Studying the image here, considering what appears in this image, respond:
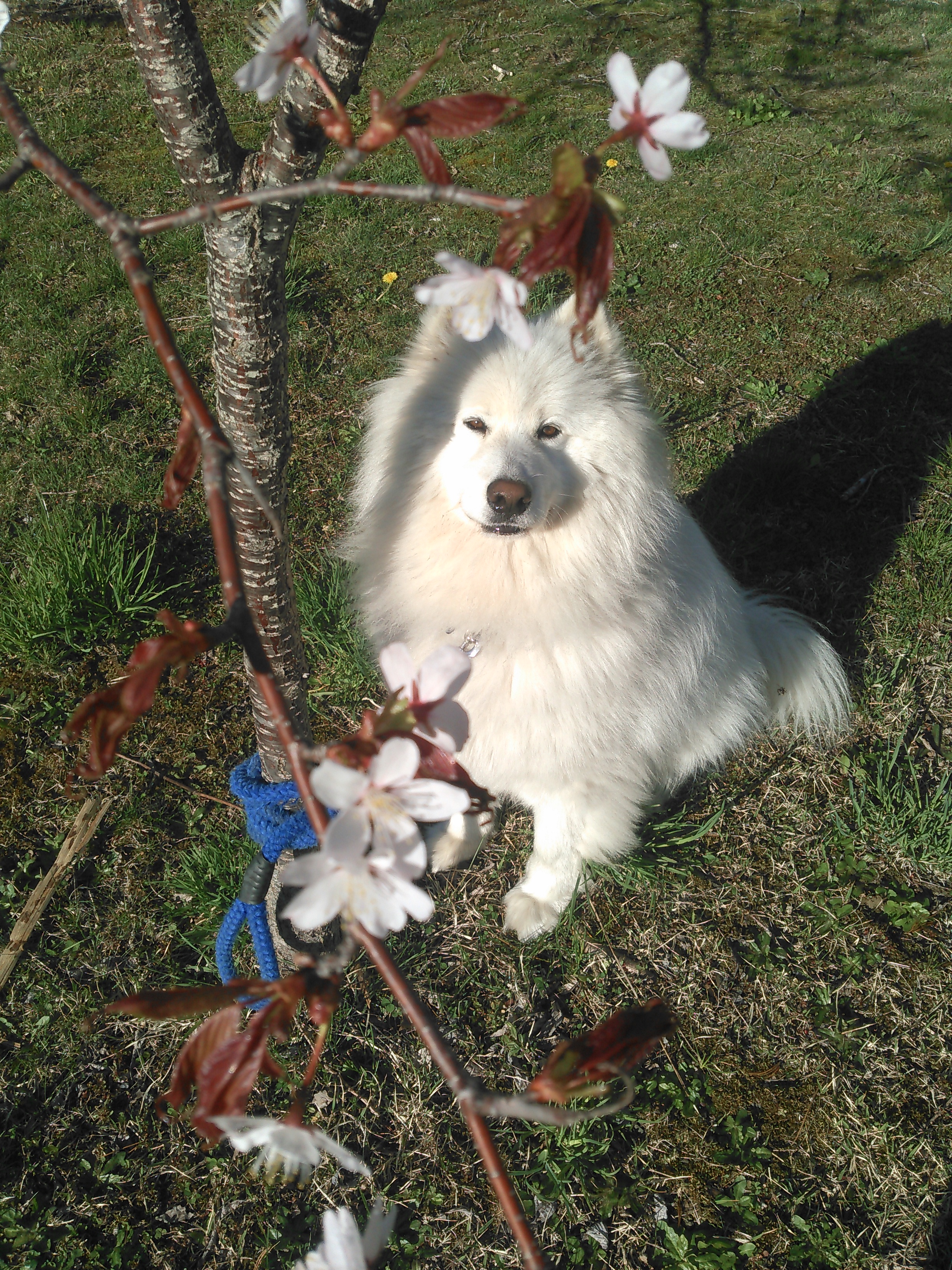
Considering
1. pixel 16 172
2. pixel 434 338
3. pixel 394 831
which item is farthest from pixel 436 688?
pixel 434 338

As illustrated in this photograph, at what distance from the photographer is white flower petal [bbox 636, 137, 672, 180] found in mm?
568

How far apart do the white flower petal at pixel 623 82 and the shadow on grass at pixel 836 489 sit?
8.91 feet

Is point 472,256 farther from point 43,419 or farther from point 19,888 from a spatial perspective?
point 19,888

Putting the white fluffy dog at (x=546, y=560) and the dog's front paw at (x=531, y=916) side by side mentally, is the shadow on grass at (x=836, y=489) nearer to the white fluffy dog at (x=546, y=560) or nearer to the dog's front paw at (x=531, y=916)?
the white fluffy dog at (x=546, y=560)

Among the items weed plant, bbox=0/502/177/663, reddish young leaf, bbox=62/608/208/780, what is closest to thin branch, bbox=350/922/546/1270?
reddish young leaf, bbox=62/608/208/780

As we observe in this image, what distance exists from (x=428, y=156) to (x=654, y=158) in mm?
167

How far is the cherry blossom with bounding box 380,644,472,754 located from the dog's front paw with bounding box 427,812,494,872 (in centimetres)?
179

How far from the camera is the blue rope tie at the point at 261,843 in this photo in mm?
1675

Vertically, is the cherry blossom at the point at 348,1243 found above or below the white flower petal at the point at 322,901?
below

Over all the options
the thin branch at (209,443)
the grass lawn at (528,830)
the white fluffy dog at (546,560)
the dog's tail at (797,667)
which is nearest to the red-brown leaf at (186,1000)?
the thin branch at (209,443)

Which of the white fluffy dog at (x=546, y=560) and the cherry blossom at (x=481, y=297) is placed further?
the white fluffy dog at (x=546, y=560)

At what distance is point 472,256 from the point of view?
4.35m

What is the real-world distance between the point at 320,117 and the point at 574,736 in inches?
58.1

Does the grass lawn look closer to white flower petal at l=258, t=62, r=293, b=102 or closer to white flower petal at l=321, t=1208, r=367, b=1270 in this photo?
white flower petal at l=321, t=1208, r=367, b=1270
